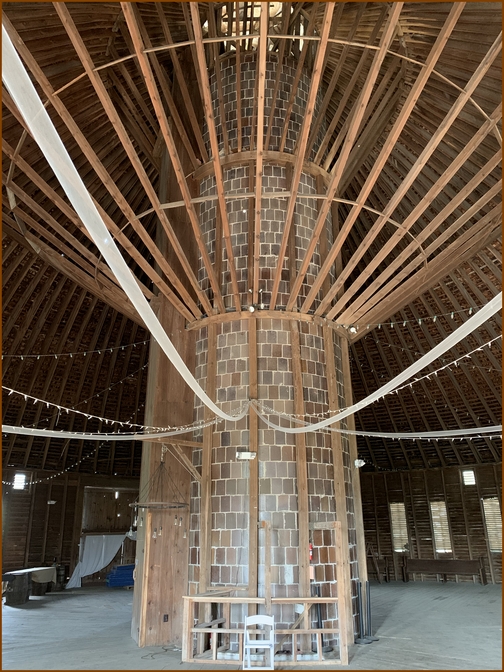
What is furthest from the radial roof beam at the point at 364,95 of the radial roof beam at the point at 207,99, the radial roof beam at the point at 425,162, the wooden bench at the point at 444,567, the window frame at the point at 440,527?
the wooden bench at the point at 444,567

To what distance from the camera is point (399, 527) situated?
1697cm

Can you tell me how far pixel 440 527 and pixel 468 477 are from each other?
1.77 m

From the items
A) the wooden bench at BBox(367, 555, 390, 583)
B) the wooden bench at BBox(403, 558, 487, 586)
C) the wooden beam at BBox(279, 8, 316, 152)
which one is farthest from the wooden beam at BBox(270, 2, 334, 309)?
the wooden bench at BBox(367, 555, 390, 583)

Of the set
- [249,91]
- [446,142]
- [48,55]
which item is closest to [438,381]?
[446,142]

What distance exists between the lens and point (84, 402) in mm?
15195

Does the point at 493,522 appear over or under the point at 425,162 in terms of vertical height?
under

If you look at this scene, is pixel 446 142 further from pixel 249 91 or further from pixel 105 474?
pixel 105 474

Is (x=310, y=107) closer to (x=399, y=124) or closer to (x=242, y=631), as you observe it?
(x=399, y=124)

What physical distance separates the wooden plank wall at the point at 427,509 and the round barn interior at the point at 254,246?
3.76m

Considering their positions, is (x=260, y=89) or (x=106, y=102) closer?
(x=260, y=89)

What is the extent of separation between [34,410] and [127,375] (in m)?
2.77

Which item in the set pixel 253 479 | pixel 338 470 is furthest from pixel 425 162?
pixel 253 479

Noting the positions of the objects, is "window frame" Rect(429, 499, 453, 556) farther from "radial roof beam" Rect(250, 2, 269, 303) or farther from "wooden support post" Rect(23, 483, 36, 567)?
"radial roof beam" Rect(250, 2, 269, 303)

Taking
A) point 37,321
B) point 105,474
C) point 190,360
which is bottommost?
point 105,474
